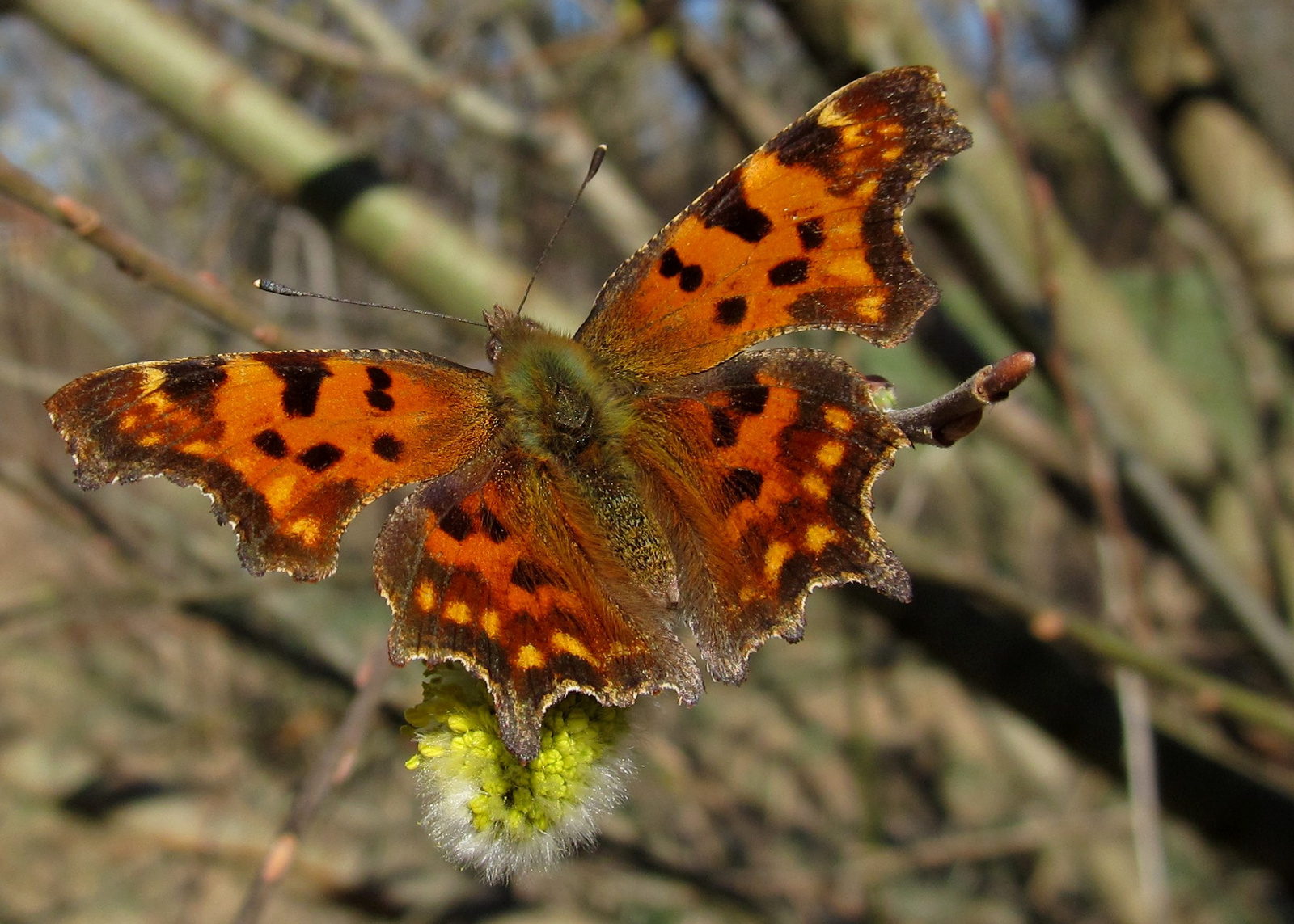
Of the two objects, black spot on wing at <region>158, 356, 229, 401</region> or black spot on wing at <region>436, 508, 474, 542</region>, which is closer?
black spot on wing at <region>158, 356, 229, 401</region>

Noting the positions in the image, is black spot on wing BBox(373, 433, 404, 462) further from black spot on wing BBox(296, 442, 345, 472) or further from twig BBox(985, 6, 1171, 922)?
twig BBox(985, 6, 1171, 922)

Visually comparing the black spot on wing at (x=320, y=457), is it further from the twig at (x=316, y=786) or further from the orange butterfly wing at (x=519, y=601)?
the twig at (x=316, y=786)

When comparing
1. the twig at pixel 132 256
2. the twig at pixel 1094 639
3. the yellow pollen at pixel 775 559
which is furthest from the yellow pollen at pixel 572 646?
the twig at pixel 1094 639

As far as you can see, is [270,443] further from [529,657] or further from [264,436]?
[529,657]

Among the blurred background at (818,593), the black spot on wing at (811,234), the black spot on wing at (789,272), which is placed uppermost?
the black spot on wing at (811,234)

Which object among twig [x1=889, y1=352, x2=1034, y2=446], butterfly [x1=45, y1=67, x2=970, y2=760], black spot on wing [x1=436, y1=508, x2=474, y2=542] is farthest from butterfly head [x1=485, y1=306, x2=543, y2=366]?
twig [x1=889, y1=352, x2=1034, y2=446]

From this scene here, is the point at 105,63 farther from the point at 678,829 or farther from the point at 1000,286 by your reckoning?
the point at 678,829
